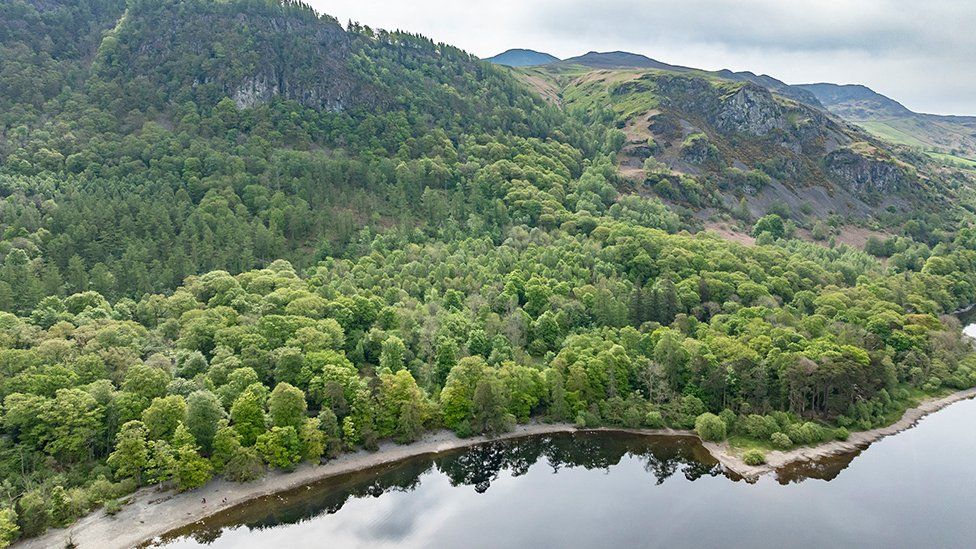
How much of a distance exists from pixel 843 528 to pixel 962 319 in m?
115

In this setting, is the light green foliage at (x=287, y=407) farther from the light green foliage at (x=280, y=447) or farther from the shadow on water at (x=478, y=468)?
the shadow on water at (x=478, y=468)

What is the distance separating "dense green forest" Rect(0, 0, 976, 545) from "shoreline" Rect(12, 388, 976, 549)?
158 cm

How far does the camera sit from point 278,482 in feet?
254

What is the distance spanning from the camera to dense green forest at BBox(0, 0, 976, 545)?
77.4 metres

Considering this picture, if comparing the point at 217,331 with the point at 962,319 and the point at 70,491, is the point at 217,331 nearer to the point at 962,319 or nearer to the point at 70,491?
the point at 70,491

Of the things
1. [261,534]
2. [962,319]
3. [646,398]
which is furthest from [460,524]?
[962,319]

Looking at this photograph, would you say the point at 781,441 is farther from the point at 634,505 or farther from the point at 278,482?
the point at 278,482

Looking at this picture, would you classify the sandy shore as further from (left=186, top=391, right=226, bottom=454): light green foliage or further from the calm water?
(left=186, top=391, right=226, bottom=454): light green foliage

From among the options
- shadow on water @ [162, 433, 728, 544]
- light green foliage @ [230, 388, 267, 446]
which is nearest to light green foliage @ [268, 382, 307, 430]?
light green foliage @ [230, 388, 267, 446]

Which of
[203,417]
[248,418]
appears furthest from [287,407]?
[203,417]

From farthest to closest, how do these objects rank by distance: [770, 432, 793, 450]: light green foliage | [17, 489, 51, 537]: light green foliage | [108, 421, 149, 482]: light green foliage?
[770, 432, 793, 450]: light green foliage
[108, 421, 149, 482]: light green foliage
[17, 489, 51, 537]: light green foliage

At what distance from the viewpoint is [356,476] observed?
265 ft

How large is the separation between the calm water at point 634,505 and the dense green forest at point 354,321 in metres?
5.62

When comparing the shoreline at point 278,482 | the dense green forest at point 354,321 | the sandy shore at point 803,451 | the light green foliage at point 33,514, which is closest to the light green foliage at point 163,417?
the dense green forest at point 354,321
